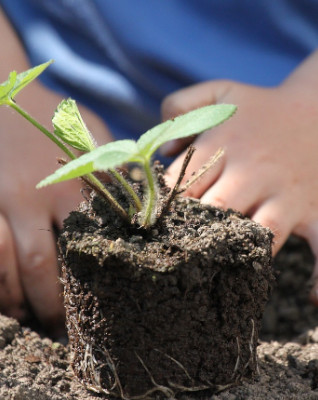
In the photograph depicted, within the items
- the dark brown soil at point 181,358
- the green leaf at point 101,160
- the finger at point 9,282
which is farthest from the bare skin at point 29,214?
the green leaf at point 101,160

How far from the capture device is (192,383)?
2.82ft

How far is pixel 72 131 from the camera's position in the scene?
87 cm

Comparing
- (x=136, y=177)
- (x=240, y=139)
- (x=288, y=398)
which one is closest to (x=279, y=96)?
(x=240, y=139)

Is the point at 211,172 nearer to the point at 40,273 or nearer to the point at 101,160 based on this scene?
the point at 40,273

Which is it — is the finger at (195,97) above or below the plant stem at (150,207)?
above

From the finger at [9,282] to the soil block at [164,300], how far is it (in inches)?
15.7

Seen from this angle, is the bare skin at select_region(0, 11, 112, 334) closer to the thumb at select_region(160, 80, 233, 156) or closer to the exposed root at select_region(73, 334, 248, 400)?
the thumb at select_region(160, 80, 233, 156)

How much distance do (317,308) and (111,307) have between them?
81 centimetres

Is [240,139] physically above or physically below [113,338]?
above

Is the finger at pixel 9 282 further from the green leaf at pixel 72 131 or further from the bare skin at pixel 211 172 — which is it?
the green leaf at pixel 72 131

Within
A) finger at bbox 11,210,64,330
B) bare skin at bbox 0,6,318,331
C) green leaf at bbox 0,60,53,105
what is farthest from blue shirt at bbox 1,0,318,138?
green leaf at bbox 0,60,53,105

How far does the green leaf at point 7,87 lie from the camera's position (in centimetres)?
77

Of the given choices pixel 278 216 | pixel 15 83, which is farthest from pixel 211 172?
pixel 15 83

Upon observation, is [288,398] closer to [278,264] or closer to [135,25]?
[278,264]
